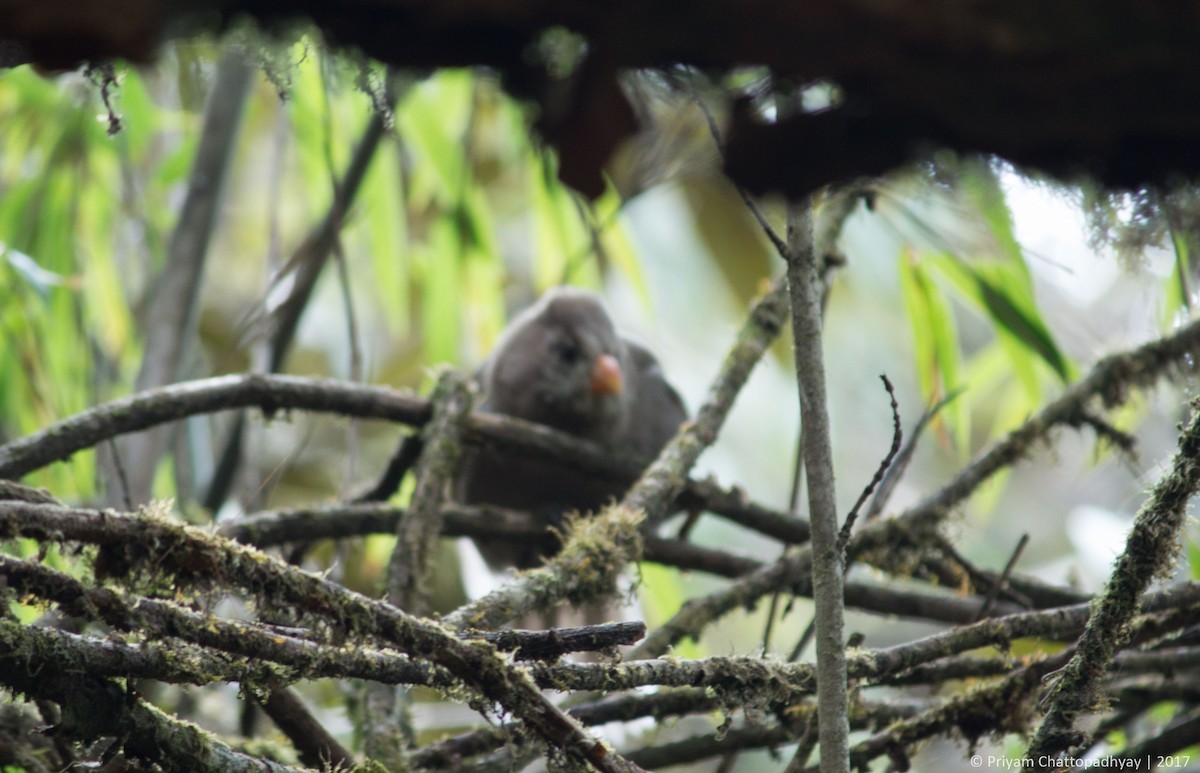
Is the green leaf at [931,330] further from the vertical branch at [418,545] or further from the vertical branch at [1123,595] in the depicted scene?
the vertical branch at [1123,595]

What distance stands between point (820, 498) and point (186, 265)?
1990 mm

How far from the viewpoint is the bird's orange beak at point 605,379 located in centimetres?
296

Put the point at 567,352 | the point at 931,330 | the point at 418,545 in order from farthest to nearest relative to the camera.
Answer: the point at 567,352 < the point at 931,330 < the point at 418,545

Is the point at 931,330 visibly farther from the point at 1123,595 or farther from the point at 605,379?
the point at 1123,595

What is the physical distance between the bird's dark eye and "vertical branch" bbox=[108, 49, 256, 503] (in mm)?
978

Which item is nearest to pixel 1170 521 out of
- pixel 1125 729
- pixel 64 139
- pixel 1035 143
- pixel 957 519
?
pixel 1035 143

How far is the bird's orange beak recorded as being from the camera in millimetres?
2963

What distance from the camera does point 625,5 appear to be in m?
0.61

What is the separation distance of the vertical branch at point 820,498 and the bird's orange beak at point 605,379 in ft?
5.62

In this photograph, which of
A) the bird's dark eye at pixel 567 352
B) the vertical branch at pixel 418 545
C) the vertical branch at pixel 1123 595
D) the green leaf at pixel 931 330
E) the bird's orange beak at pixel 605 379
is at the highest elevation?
the bird's dark eye at pixel 567 352

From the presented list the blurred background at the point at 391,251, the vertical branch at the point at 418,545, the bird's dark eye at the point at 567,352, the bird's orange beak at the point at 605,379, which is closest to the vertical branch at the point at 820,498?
the blurred background at the point at 391,251

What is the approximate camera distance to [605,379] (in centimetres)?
296

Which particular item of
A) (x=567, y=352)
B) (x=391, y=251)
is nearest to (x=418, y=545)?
(x=567, y=352)

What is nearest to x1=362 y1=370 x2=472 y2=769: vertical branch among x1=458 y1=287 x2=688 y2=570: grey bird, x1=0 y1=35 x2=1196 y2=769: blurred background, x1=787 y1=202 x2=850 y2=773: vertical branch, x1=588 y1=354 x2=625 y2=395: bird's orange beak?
x1=0 y1=35 x2=1196 y2=769: blurred background
